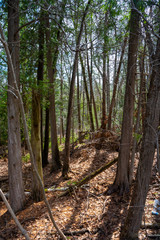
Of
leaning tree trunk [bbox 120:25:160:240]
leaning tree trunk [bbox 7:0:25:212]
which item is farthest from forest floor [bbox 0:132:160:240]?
leaning tree trunk [bbox 7:0:25:212]

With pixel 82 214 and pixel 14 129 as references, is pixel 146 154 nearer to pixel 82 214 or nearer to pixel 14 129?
pixel 82 214

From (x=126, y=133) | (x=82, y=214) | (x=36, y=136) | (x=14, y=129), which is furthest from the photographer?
(x=126, y=133)

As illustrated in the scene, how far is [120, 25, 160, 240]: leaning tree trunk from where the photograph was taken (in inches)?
111

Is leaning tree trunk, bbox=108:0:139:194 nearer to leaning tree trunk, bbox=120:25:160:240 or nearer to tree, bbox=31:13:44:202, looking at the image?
leaning tree trunk, bbox=120:25:160:240

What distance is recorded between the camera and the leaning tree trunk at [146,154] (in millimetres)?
2824

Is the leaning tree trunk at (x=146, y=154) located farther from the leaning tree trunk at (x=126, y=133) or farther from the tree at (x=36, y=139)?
the tree at (x=36, y=139)

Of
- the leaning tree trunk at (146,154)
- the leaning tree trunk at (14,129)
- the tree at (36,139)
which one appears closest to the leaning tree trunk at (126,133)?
the leaning tree trunk at (146,154)

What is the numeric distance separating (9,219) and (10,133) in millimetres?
2433

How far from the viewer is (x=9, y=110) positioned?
4.58 meters

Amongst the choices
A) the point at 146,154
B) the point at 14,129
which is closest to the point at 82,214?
the point at 146,154

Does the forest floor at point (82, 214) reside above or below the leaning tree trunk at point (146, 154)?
below

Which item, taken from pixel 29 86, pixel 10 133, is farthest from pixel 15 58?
pixel 10 133

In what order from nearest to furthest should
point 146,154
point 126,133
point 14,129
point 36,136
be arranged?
point 146,154 → point 14,129 → point 36,136 → point 126,133

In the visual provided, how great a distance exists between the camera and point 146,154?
296 centimetres
